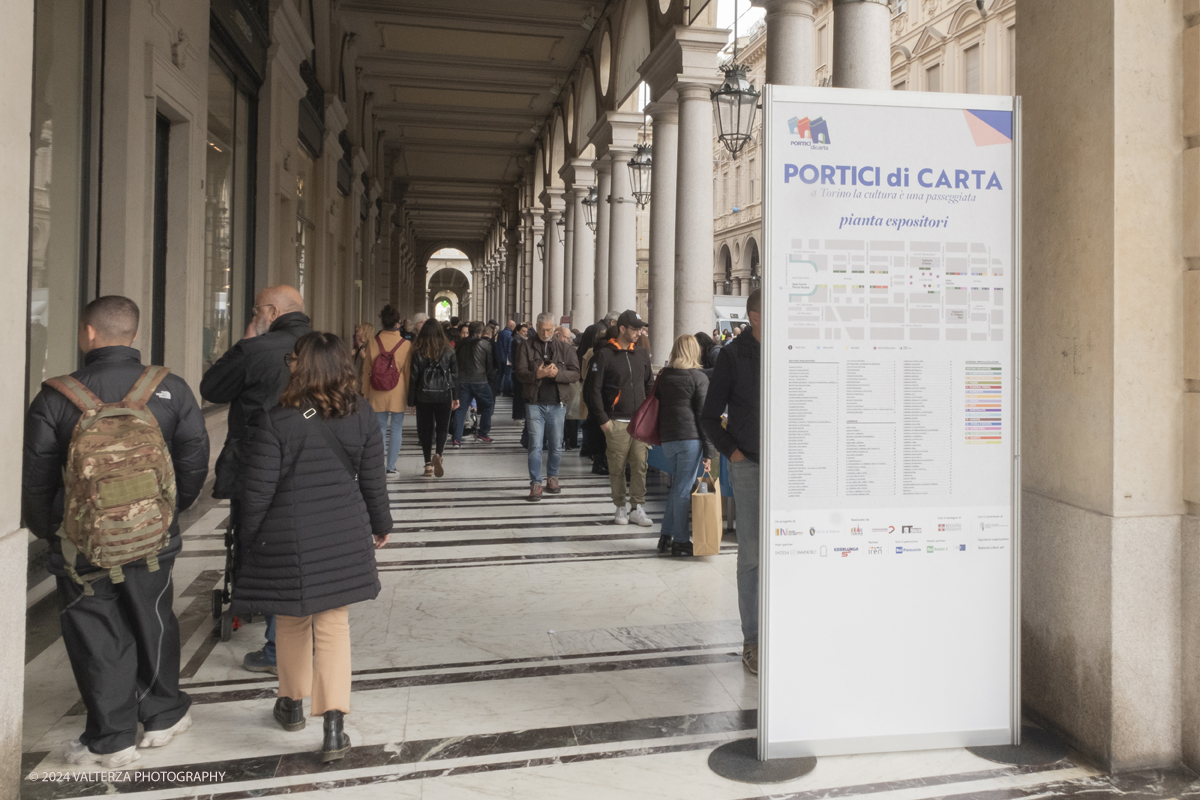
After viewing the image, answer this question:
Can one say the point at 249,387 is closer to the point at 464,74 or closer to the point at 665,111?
the point at 665,111

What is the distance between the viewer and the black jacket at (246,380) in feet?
13.8

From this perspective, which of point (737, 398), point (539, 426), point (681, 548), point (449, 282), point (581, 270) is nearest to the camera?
point (737, 398)

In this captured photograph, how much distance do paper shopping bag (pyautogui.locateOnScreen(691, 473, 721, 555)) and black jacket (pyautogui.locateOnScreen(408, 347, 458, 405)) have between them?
4484 mm

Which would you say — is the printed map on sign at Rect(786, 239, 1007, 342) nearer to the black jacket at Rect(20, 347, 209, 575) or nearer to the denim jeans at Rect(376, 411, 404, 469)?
the black jacket at Rect(20, 347, 209, 575)

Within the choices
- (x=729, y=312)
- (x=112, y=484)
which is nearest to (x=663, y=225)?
(x=112, y=484)

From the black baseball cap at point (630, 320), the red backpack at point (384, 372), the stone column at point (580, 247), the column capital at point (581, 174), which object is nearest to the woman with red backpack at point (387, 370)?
the red backpack at point (384, 372)

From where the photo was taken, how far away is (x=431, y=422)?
10266 mm

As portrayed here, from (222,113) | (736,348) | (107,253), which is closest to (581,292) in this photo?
(222,113)

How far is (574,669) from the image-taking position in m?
4.21

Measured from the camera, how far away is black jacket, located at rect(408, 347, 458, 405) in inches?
382

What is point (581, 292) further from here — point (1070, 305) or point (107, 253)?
point (1070, 305)

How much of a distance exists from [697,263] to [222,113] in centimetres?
493

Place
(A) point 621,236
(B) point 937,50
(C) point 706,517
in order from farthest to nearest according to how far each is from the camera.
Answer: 1. (B) point 937,50
2. (A) point 621,236
3. (C) point 706,517

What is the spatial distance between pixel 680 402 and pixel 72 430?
3.89 metres
